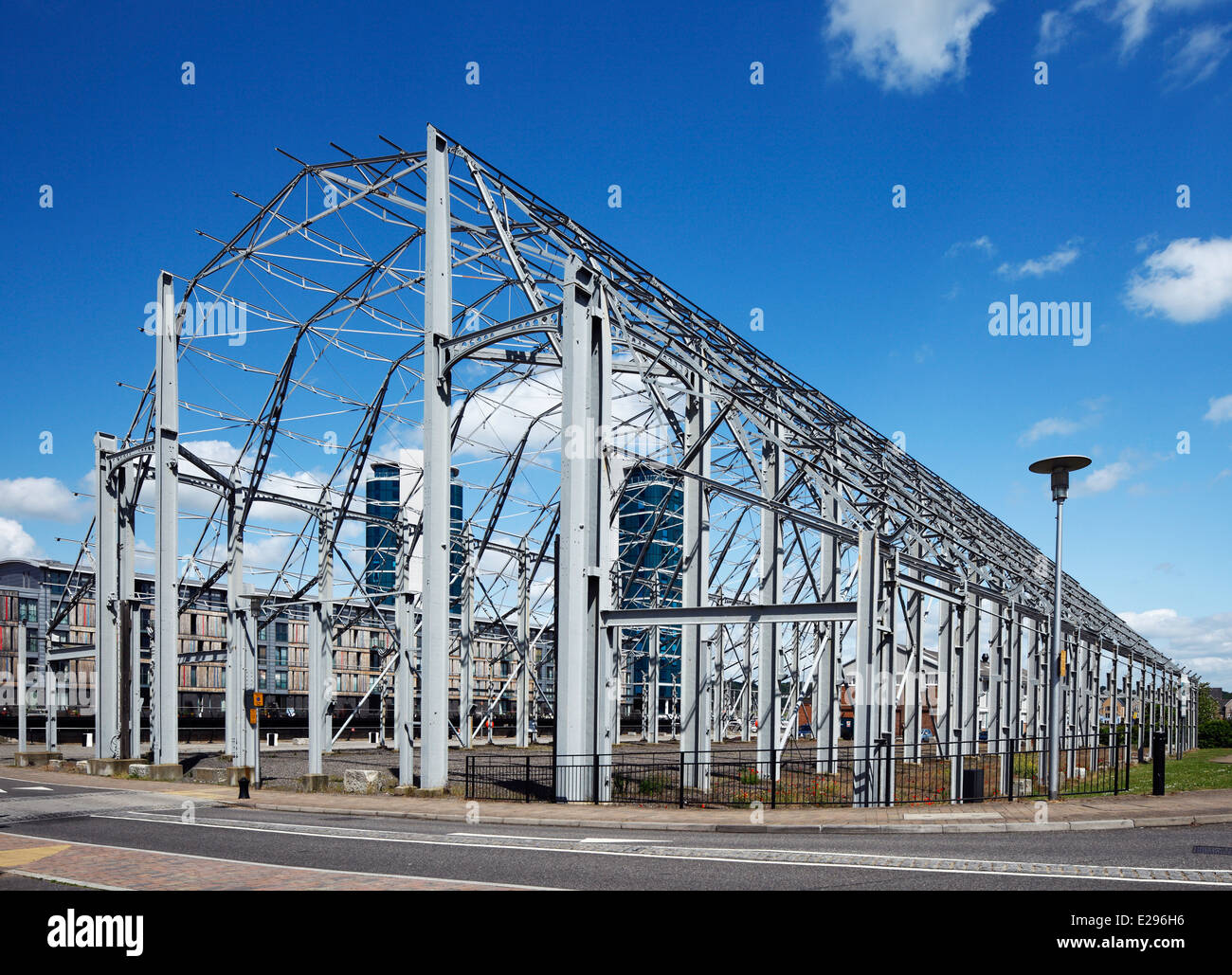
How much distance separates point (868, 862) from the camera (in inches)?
523

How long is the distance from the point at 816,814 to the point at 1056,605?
7640 millimetres

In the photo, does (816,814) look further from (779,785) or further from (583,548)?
(583,548)

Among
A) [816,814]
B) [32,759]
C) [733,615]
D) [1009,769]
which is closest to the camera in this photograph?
[816,814]

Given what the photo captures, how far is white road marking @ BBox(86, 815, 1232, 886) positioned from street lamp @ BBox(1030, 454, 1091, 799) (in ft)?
28.9

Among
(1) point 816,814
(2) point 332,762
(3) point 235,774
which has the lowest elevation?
(2) point 332,762

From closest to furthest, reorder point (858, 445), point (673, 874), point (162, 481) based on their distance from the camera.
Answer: point (673, 874) → point (162, 481) → point (858, 445)

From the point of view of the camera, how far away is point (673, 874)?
1247 cm

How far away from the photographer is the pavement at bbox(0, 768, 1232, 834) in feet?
58.4

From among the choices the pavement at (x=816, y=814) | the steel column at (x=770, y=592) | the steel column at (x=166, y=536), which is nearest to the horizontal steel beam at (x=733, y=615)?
the steel column at (x=770, y=592)

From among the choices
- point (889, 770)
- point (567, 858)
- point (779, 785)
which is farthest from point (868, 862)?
point (779, 785)
